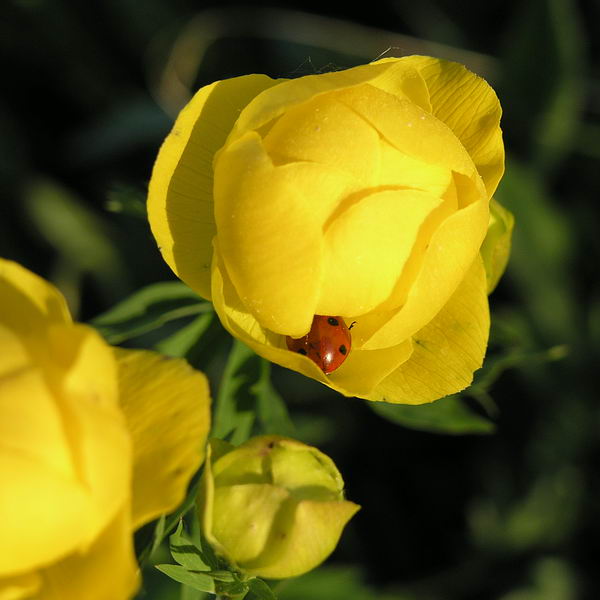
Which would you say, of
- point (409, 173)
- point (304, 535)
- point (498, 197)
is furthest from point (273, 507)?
point (498, 197)

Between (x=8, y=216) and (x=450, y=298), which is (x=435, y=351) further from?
(x=8, y=216)

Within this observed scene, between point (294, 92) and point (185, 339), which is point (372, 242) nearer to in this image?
point (294, 92)

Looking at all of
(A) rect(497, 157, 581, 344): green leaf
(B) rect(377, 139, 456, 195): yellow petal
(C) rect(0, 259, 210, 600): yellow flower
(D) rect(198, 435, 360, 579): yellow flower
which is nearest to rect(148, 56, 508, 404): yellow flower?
(B) rect(377, 139, 456, 195): yellow petal

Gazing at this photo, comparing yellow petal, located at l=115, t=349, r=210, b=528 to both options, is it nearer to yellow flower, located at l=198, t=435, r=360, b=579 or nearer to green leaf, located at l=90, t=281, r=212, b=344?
yellow flower, located at l=198, t=435, r=360, b=579

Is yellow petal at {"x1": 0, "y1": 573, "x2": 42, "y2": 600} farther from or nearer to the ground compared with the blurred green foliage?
farther from the ground

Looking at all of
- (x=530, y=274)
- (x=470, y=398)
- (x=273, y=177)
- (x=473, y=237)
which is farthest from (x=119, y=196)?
(x=530, y=274)

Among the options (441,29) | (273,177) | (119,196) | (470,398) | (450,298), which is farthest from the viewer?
(441,29)
